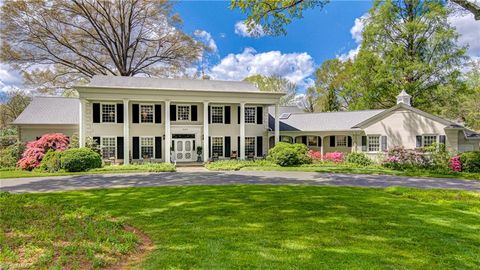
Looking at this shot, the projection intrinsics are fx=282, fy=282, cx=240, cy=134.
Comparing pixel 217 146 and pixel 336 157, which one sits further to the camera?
pixel 217 146

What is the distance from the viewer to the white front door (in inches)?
932

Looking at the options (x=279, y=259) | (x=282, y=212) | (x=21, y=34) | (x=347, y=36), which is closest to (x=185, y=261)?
(x=279, y=259)

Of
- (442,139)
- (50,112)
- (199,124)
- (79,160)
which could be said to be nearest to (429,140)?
(442,139)

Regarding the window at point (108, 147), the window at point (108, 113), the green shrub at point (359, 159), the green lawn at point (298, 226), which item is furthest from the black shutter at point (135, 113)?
the green shrub at point (359, 159)

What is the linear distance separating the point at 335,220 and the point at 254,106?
19.6 m

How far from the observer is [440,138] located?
66.6ft

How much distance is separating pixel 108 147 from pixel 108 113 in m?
2.71

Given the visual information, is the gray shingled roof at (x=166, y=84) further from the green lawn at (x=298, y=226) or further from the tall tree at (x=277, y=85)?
the tall tree at (x=277, y=85)

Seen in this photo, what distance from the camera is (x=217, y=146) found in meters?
24.9

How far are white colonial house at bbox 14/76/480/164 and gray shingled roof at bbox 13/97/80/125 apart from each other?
0.06 meters

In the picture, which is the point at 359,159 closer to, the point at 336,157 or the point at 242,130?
the point at 336,157

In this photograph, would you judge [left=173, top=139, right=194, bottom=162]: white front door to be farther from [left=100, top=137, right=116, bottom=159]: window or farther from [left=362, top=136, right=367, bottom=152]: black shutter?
[left=362, top=136, right=367, bottom=152]: black shutter

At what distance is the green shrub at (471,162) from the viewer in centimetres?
1778

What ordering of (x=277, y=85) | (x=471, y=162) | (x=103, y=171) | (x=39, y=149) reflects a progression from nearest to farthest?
(x=103, y=171)
(x=471, y=162)
(x=39, y=149)
(x=277, y=85)
